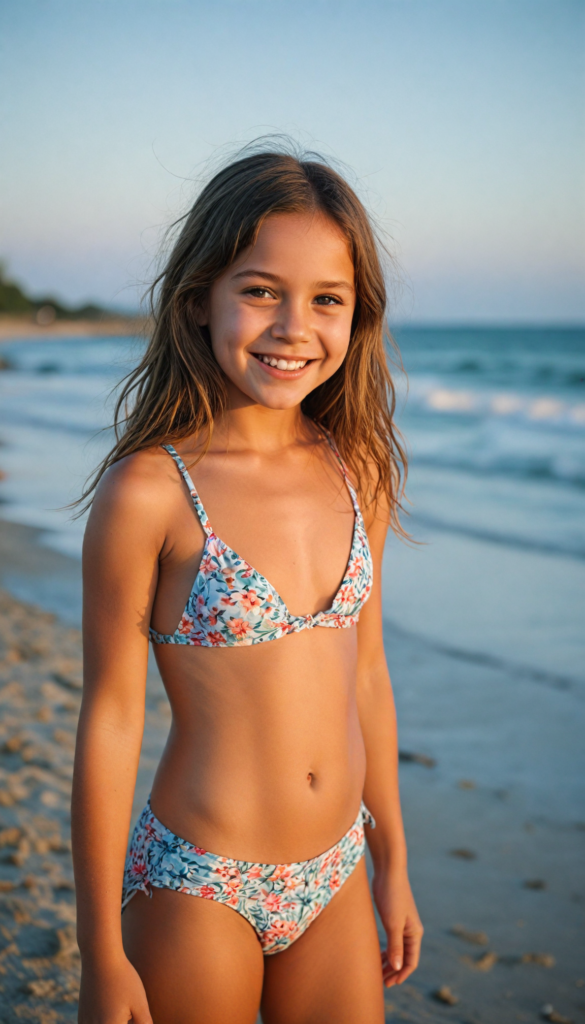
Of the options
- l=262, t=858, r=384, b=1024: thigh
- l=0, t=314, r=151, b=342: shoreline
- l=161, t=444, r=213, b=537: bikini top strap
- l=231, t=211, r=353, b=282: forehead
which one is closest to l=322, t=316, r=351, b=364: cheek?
l=231, t=211, r=353, b=282: forehead

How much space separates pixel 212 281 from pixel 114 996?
4.47 feet

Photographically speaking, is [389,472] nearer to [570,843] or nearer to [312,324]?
[312,324]

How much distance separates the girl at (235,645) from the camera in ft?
5.21

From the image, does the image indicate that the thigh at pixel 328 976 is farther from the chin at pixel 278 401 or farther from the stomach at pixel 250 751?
the chin at pixel 278 401

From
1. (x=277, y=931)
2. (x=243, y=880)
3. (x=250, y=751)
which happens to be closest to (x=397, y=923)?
(x=277, y=931)

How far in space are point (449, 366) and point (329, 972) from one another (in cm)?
2993

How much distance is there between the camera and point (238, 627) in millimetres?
1643

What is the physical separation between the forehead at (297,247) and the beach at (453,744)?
2.07ft

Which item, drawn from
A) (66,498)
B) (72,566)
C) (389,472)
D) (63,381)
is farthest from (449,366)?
(389,472)

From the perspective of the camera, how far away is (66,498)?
991cm

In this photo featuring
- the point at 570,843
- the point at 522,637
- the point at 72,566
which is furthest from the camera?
the point at 72,566

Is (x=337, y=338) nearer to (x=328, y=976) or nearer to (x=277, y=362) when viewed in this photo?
(x=277, y=362)

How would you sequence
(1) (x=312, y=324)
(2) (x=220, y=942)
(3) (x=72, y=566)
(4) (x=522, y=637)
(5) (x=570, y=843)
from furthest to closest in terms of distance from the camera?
(3) (x=72, y=566)
(4) (x=522, y=637)
(5) (x=570, y=843)
(1) (x=312, y=324)
(2) (x=220, y=942)

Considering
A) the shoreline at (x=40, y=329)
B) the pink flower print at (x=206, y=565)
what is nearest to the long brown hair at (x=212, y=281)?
the pink flower print at (x=206, y=565)
